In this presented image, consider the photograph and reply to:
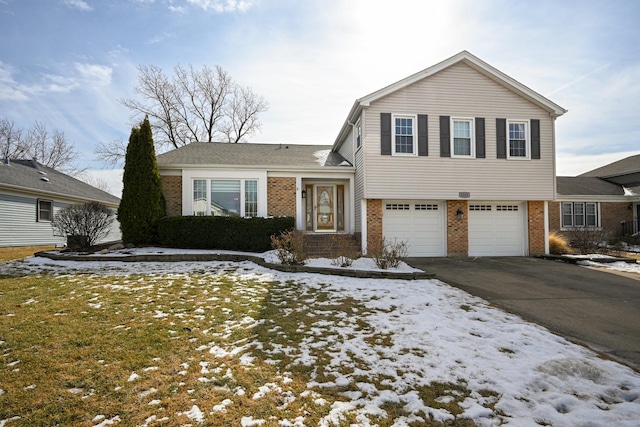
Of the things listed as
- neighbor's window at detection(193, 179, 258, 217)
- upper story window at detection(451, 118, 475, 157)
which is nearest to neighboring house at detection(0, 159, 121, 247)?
neighbor's window at detection(193, 179, 258, 217)

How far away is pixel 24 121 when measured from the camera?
2503 centimetres

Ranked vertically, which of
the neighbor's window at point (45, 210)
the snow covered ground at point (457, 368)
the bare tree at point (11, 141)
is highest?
the bare tree at point (11, 141)

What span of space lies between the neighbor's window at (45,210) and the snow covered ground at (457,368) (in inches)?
654

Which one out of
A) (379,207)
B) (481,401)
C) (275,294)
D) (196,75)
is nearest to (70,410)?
(481,401)

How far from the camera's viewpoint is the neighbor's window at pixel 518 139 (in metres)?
11.7

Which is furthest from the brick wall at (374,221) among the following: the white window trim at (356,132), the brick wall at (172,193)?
the brick wall at (172,193)

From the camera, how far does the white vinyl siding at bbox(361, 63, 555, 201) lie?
11.2 meters

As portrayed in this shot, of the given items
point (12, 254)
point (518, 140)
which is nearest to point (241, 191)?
point (12, 254)

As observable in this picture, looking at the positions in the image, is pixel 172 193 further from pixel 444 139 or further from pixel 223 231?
pixel 444 139

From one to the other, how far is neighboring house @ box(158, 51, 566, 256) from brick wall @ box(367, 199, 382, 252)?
4cm

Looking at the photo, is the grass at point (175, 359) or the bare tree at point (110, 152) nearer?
the grass at point (175, 359)

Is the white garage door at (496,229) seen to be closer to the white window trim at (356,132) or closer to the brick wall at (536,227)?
the brick wall at (536,227)

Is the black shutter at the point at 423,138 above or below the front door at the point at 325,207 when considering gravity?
above

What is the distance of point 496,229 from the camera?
39.3 feet
